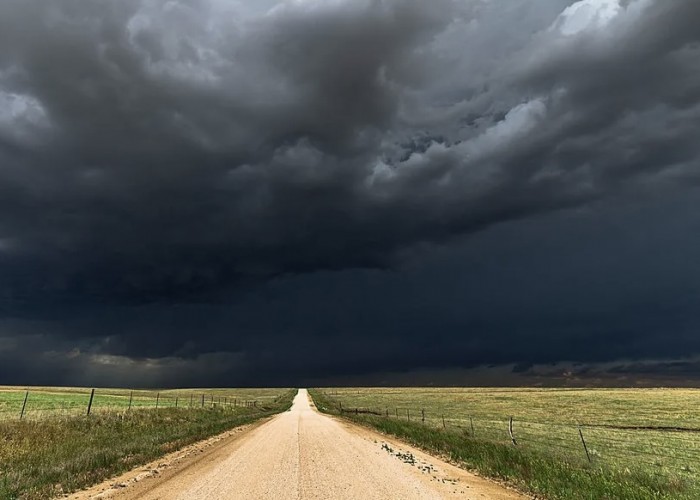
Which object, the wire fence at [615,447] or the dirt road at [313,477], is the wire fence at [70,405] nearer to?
the dirt road at [313,477]

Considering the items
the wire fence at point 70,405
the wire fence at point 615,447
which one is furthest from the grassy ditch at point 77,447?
the wire fence at point 615,447

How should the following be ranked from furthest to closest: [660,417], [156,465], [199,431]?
1. [660,417]
2. [199,431]
3. [156,465]

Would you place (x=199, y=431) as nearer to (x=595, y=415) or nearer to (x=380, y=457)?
(x=380, y=457)

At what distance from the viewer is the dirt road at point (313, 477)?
1273cm

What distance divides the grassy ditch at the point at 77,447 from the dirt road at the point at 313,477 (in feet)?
6.69

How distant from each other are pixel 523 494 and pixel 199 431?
22957 mm

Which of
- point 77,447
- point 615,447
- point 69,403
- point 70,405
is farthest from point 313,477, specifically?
point 69,403

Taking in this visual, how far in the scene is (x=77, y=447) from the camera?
21.1 m

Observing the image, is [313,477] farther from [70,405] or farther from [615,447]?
[70,405]

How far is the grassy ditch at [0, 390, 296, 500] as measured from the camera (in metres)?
13.9

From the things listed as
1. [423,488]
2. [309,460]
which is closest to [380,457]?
[309,460]

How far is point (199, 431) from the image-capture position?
1190 inches

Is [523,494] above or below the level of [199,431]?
below

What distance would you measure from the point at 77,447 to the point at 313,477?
508 inches
